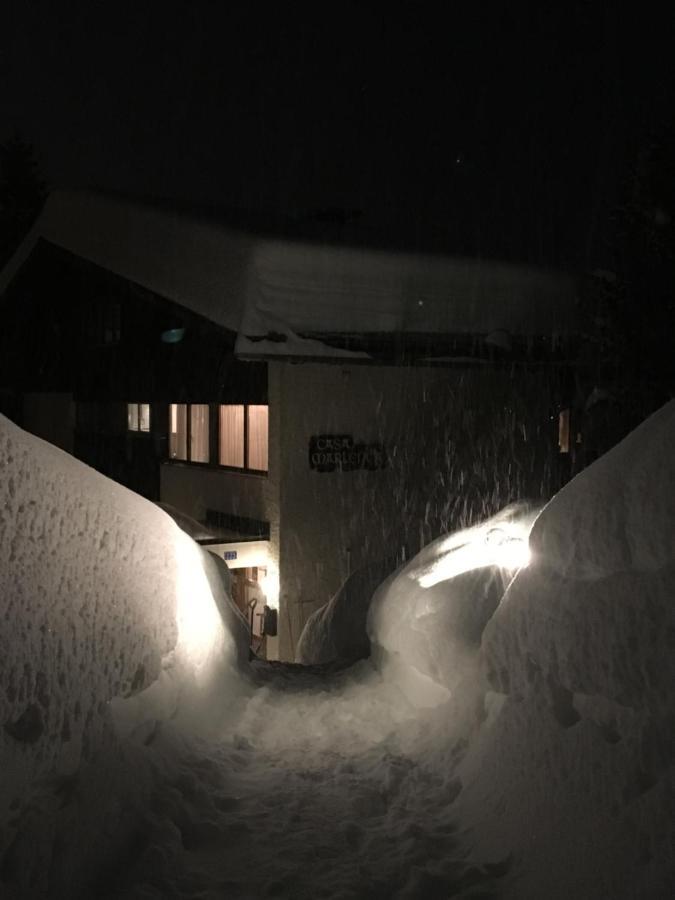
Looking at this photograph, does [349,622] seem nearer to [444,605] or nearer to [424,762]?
[444,605]

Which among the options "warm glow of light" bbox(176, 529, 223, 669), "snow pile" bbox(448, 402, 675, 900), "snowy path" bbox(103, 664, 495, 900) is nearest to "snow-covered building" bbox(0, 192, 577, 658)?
"warm glow of light" bbox(176, 529, 223, 669)

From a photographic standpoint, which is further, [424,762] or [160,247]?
[160,247]

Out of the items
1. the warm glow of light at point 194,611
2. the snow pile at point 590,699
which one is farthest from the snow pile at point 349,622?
the snow pile at point 590,699

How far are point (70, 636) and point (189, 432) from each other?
13.6 metres

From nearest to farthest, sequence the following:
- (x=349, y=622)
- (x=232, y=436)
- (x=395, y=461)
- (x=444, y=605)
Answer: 1. (x=444, y=605)
2. (x=349, y=622)
3. (x=395, y=461)
4. (x=232, y=436)

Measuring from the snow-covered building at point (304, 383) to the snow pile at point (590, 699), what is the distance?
367 inches

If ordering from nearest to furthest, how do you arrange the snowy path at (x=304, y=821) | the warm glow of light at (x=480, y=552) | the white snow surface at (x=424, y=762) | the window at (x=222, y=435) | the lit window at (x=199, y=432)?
1. the white snow surface at (x=424, y=762)
2. the snowy path at (x=304, y=821)
3. the warm glow of light at (x=480, y=552)
4. the window at (x=222, y=435)
5. the lit window at (x=199, y=432)

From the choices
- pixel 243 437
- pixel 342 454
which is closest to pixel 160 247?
pixel 243 437

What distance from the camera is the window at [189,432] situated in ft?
56.3

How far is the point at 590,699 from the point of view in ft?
13.3

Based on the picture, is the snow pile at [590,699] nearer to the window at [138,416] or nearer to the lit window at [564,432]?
the window at [138,416]

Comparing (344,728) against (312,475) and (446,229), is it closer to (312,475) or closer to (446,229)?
(312,475)

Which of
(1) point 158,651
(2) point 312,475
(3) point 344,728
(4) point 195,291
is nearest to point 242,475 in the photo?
(2) point 312,475

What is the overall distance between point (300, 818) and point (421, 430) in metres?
11.8
